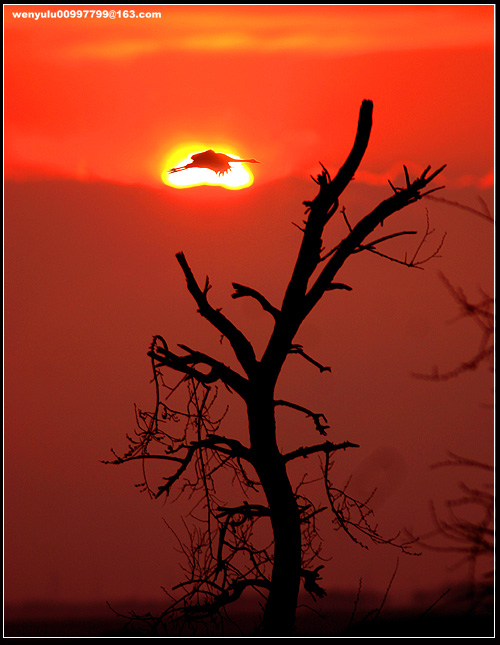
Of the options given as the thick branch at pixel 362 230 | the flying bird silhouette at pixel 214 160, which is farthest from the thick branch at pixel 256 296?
the flying bird silhouette at pixel 214 160

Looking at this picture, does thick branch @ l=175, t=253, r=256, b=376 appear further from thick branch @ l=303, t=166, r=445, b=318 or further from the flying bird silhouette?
the flying bird silhouette

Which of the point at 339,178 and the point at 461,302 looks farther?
the point at 339,178

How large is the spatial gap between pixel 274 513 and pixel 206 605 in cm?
89

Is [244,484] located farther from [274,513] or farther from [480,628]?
[480,628]

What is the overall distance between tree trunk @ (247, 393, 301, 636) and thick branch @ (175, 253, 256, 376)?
11.0 inches

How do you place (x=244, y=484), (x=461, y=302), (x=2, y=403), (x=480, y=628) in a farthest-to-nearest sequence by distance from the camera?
(x=2, y=403), (x=244, y=484), (x=480, y=628), (x=461, y=302)

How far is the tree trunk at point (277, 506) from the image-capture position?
15.9ft

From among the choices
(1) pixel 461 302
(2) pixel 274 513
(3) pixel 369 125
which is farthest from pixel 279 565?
(3) pixel 369 125

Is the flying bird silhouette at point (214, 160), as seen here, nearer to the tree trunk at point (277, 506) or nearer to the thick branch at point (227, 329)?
the thick branch at point (227, 329)

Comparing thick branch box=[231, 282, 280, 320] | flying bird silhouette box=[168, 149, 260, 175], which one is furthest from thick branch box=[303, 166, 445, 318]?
flying bird silhouette box=[168, 149, 260, 175]

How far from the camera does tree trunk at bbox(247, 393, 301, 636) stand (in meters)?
4.86

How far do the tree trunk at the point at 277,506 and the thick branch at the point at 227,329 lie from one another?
28cm

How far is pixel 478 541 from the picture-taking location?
271cm

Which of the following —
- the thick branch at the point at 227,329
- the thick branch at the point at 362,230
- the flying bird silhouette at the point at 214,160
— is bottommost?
the thick branch at the point at 227,329
